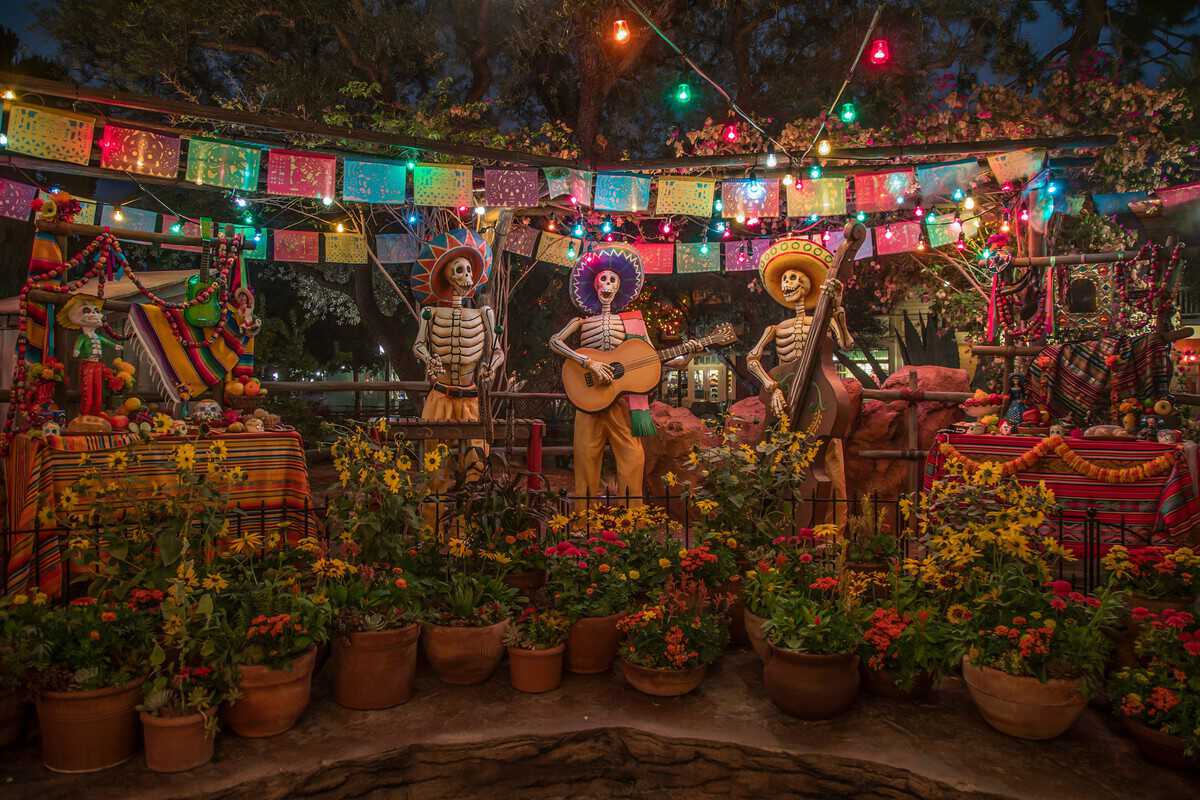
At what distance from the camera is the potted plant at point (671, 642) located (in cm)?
396

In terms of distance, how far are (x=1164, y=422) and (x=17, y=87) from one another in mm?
8639

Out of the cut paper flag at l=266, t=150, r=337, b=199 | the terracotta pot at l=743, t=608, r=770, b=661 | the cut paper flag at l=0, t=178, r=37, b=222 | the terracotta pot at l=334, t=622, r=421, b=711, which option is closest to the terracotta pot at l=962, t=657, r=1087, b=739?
the terracotta pot at l=743, t=608, r=770, b=661

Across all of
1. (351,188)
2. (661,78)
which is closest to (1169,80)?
(661,78)

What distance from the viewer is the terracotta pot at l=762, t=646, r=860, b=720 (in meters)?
3.70

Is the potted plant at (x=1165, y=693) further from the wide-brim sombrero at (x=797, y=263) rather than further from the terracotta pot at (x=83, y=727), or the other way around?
the terracotta pot at (x=83, y=727)

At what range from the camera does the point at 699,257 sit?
403 inches

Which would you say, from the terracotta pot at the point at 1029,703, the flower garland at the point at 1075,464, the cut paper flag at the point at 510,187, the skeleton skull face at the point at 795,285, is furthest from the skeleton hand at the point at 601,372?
the terracotta pot at the point at 1029,703

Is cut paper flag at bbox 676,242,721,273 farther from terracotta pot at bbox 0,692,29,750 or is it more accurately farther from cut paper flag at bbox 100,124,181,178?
terracotta pot at bbox 0,692,29,750

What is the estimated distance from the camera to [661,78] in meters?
14.2

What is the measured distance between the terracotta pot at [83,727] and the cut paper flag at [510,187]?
5860 mm

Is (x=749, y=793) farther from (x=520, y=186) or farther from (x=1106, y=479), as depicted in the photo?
(x=520, y=186)

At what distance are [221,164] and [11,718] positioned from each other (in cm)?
527

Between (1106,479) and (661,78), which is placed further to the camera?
(661,78)

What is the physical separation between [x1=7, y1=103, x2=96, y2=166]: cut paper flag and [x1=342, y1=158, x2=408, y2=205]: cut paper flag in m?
2.12
